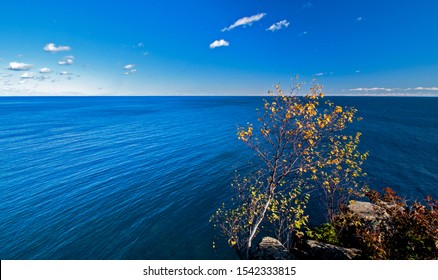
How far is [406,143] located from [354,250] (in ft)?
211

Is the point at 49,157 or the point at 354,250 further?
the point at 49,157

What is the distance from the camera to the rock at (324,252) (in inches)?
695

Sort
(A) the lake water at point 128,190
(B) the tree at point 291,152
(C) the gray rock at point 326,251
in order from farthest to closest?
1. (A) the lake water at point 128,190
2. (C) the gray rock at point 326,251
3. (B) the tree at point 291,152

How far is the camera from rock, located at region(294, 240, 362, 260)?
57.9ft

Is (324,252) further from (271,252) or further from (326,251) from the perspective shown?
(271,252)

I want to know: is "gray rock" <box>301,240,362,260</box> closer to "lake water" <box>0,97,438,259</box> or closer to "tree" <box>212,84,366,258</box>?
"tree" <box>212,84,366,258</box>

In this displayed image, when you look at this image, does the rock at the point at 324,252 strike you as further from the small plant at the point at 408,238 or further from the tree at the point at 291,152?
the small plant at the point at 408,238

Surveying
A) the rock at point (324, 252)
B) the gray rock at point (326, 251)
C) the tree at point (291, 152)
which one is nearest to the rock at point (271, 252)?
the tree at point (291, 152)

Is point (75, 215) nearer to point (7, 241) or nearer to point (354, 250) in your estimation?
point (7, 241)

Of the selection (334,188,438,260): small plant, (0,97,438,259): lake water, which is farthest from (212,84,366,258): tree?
(0,97,438,259): lake water

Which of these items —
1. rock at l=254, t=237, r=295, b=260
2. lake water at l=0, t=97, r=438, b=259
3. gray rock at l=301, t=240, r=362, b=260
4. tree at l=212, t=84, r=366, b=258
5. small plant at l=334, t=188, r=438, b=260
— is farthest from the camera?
lake water at l=0, t=97, r=438, b=259

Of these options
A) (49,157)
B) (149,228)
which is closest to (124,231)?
(149,228)

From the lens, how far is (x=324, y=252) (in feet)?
61.8

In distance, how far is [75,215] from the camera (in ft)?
94.3
